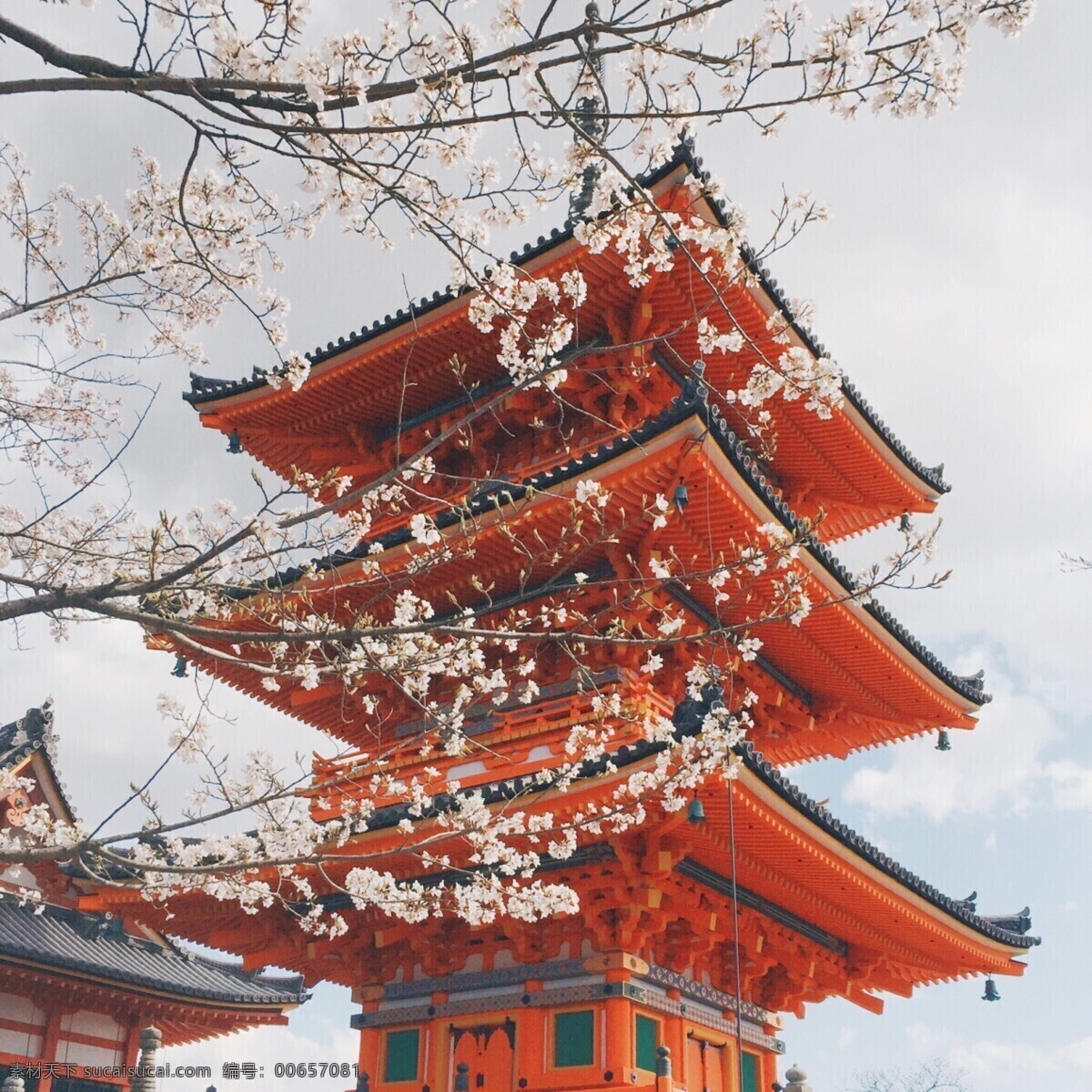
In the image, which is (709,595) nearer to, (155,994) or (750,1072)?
(750,1072)

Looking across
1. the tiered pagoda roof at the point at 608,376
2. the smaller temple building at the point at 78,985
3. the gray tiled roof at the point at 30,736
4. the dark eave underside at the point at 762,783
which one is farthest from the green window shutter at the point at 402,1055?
the gray tiled roof at the point at 30,736

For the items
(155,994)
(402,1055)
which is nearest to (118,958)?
(155,994)

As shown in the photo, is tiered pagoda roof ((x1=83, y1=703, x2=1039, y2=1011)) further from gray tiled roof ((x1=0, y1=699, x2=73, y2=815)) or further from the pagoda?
gray tiled roof ((x1=0, y1=699, x2=73, y2=815))

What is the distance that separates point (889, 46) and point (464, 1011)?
9.60m

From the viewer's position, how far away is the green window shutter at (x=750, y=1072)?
12.5m

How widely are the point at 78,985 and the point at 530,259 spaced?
11489 mm

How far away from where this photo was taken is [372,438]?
15.0m

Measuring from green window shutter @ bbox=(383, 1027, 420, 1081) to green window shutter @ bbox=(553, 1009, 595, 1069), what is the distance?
→ 172 cm

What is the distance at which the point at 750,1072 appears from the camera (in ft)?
41.3

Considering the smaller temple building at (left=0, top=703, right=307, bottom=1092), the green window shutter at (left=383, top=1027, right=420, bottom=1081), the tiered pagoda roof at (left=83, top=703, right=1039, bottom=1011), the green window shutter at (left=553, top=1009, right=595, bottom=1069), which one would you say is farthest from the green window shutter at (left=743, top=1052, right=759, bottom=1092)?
the smaller temple building at (left=0, top=703, right=307, bottom=1092)

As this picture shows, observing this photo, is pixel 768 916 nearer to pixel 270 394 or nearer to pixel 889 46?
pixel 270 394

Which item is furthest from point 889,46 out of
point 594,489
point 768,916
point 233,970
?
point 233,970

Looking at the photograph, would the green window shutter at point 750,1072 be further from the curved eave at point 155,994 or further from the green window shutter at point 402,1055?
the curved eave at point 155,994

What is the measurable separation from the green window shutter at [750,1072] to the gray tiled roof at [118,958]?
6930 mm
